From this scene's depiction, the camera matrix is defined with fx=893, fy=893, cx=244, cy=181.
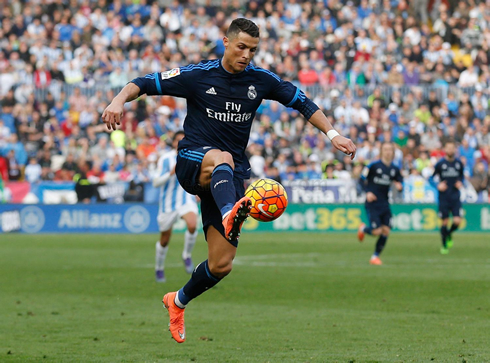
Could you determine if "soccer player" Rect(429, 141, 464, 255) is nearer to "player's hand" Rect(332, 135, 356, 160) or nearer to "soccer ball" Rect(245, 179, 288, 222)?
"player's hand" Rect(332, 135, 356, 160)

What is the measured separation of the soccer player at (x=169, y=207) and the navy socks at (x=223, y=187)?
722 centimetres

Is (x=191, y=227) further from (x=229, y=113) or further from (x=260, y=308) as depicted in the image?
(x=229, y=113)

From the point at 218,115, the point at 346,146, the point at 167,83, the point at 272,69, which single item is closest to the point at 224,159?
the point at 218,115

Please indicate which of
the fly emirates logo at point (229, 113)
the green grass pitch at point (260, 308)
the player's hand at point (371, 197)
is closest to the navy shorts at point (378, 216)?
the player's hand at point (371, 197)

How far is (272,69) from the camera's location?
103 feet

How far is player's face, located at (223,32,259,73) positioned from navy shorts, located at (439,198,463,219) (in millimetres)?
14318

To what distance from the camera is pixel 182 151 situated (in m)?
7.84

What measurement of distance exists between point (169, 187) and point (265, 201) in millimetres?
8267

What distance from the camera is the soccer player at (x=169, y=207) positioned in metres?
14.7

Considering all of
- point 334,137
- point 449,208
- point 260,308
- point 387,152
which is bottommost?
point 449,208

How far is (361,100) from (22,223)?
12.2m

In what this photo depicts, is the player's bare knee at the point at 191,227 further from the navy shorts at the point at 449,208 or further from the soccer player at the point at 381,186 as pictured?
the navy shorts at the point at 449,208

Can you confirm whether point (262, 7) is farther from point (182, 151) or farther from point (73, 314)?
point (182, 151)

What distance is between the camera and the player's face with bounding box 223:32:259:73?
755cm
